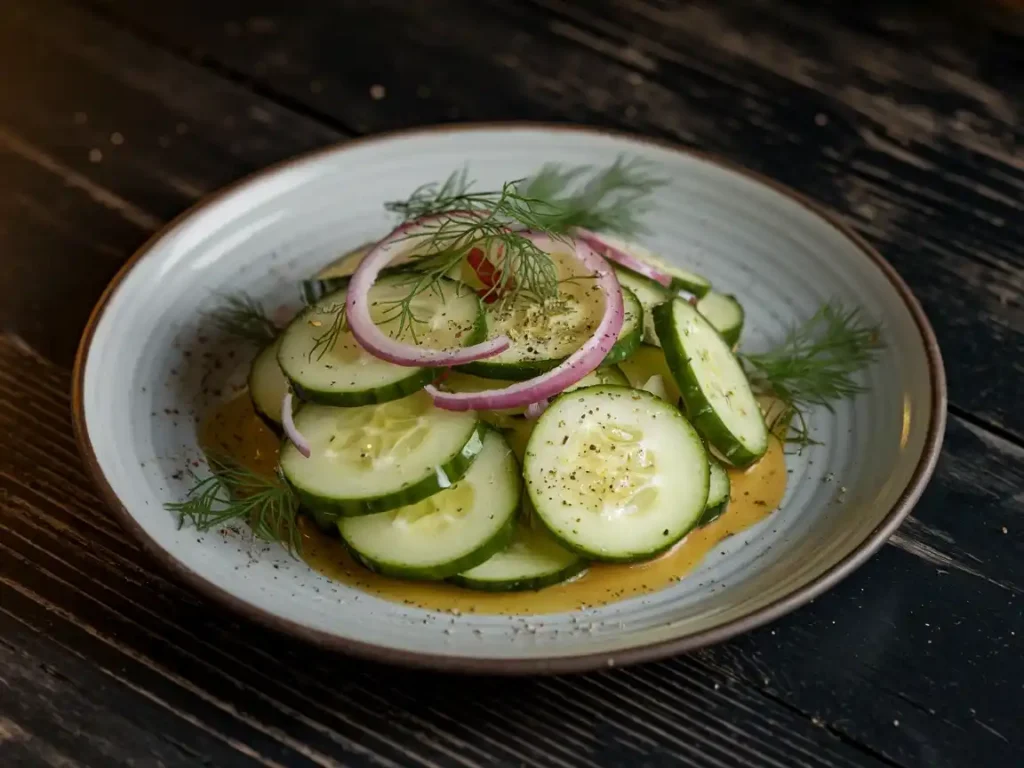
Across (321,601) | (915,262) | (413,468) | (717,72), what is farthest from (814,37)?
(321,601)

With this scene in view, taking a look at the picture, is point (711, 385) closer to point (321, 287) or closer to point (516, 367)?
point (516, 367)

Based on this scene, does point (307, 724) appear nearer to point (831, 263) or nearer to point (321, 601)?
point (321, 601)

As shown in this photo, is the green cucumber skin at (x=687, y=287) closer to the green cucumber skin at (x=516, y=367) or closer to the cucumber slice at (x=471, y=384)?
the green cucumber skin at (x=516, y=367)

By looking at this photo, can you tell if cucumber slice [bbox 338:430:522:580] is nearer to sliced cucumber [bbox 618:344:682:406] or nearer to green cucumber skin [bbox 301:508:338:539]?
green cucumber skin [bbox 301:508:338:539]

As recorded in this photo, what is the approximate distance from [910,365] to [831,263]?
30cm

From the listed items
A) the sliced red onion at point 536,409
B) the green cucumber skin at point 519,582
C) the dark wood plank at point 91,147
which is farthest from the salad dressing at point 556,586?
the dark wood plank at point 91,147

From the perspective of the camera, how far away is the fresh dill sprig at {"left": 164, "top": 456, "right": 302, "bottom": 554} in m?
1.55

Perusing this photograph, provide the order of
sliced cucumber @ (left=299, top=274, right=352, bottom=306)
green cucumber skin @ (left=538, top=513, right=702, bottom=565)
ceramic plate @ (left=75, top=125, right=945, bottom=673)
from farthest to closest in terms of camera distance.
A: sliced cucumber @ (left=299, top=274, right=352, bottom=306) < green cucumber skin @ (left=538, top=513, right=702, bottom=565) < ceramic plate @ (left=75, top=125, right=945, bottom=673)

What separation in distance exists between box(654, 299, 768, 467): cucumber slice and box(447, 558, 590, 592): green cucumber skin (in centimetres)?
31

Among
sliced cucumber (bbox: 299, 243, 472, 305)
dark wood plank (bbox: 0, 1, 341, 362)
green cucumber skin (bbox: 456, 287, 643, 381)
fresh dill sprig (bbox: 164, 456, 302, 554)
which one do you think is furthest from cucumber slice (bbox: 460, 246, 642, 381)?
dark wood plank (bbox: 0, 1, 341, 362)

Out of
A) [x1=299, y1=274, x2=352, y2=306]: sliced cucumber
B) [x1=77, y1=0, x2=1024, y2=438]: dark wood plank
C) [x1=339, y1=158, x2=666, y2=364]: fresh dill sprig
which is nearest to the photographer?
[x1=339, y1=158, x2=666, y2=364]: fresh dill sprig

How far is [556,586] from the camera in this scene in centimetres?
154

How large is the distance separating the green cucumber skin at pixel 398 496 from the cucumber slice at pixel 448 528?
1.2 inches

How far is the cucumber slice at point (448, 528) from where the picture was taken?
1.48 meters
